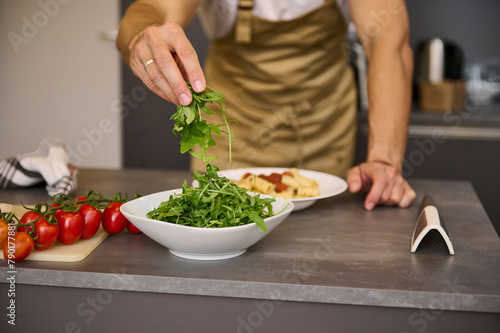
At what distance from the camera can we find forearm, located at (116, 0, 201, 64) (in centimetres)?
131

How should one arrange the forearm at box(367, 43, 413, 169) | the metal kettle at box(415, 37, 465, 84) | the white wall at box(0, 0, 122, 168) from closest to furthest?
the forearm at box(367, 43, 413, 169), the metal kettle at box(415, 37, 465, 84), the white wall at box(0, 0, 122, 168)

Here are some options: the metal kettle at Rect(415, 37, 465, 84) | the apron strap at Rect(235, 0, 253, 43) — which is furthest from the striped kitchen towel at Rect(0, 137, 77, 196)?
the metal kettle at Rect(415, 37, 465, 84)

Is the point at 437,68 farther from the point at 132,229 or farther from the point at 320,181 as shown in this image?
the point at 132,229

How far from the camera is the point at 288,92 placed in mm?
2090

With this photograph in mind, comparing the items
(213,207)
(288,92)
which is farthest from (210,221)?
(288,92)

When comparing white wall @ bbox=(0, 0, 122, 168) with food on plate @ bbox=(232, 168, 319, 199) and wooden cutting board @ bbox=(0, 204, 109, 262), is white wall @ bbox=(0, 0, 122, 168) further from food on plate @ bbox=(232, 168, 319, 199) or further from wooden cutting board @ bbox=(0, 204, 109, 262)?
wooden cutting board @ bbox=(0, 204, 109, 262)

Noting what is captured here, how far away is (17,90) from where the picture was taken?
3459 millimetres

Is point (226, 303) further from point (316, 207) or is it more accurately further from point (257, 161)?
point (257, 161)

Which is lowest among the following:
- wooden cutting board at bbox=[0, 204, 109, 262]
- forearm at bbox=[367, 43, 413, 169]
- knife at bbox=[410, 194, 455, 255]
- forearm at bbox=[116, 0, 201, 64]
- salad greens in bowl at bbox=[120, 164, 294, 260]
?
wooden cutting board at bbox=[0, 204, 109, 262]

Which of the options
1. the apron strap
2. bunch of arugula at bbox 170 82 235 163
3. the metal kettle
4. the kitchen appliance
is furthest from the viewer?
the metal kettle

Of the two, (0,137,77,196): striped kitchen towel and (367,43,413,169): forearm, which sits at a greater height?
(367,43,413,169): forearm

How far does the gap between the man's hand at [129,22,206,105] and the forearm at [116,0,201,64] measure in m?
0.12

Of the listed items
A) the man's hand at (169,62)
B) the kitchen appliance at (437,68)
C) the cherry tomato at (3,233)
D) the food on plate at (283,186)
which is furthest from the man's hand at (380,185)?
the kitchen appliance at (437,68)

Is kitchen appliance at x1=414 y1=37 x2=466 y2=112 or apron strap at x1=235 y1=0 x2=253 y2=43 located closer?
apron strap at x1=235 y1=0 x2=253 y2=43
